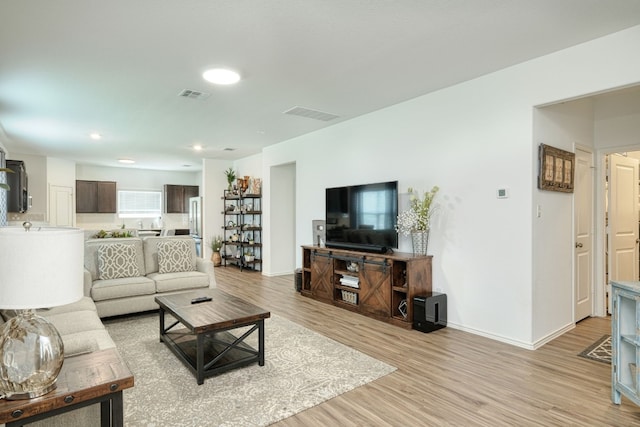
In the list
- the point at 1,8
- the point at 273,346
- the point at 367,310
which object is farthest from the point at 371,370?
the point at 1,8

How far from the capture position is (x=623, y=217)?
15.5 ft

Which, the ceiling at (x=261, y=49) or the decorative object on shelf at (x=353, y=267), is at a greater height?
the ceiling at (x=261, y=49)

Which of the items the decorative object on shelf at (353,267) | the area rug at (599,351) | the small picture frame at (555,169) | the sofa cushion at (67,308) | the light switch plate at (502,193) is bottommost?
the area rug at (599,351)

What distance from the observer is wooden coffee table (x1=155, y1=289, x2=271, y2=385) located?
2.75 m

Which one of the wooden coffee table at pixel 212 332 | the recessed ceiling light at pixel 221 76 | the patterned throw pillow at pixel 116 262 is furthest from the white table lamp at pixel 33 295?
the patterned throw pillow at pixel 116 262

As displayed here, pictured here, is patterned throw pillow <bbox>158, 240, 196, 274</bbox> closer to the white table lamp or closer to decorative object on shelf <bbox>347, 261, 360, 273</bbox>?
decorative object on shelf <bbox>347, 261, 360, 273</bbox>

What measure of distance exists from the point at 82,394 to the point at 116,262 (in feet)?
11.6

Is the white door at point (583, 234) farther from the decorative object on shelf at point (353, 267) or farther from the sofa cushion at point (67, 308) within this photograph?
the sofa cushion at point (67, 308)

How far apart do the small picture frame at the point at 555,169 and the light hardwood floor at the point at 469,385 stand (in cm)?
160

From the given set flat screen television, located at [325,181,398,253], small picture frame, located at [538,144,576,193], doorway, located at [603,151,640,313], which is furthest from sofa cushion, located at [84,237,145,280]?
doorway, located at [603,151,640,313]

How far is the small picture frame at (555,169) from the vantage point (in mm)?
3479

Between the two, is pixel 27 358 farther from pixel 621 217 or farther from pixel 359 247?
pixel 621 217

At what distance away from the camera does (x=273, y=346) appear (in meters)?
3.46

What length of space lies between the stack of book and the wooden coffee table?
1801 mm
